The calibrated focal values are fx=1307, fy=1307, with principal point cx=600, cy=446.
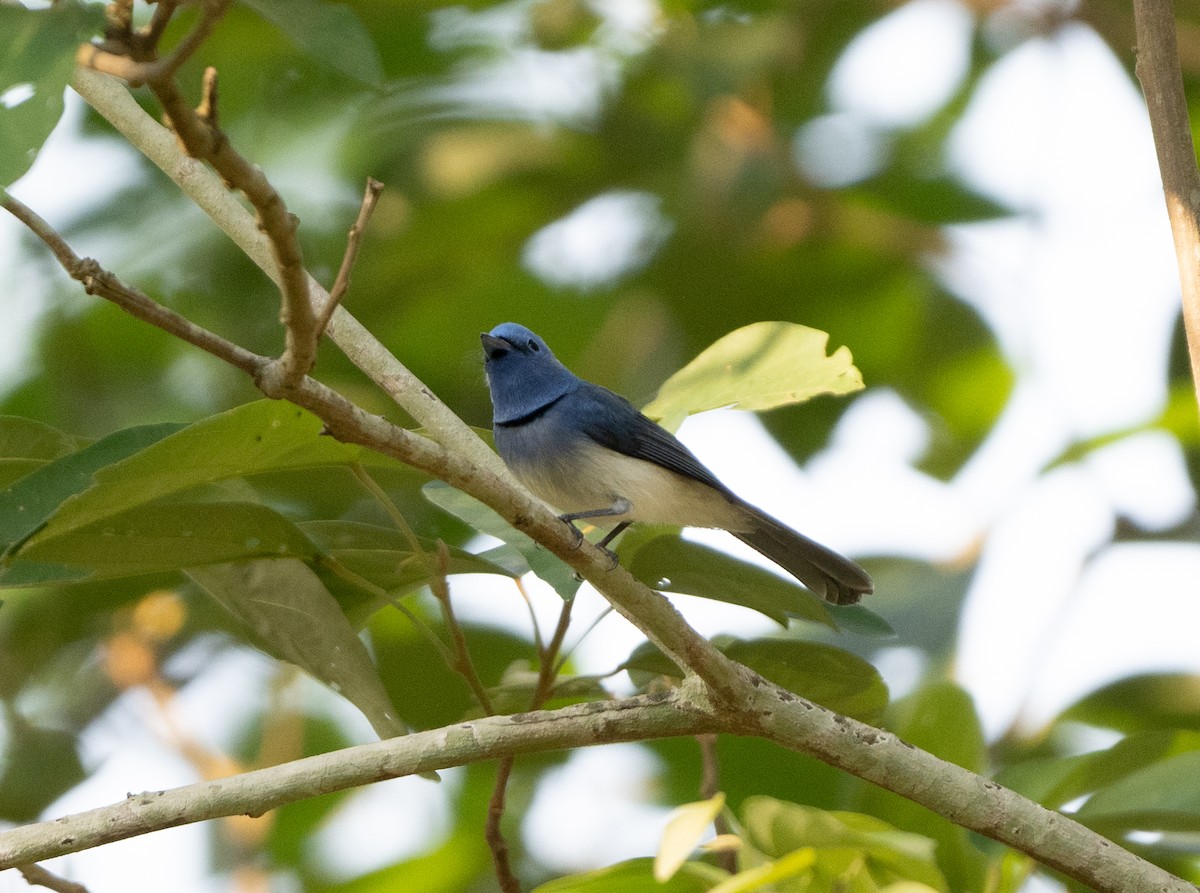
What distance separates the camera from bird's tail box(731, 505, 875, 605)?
3.54 metres

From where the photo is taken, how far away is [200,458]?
6.75 ft

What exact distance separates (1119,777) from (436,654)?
1505mm

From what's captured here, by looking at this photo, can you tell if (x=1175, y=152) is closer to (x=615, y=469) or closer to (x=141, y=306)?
(x=141, y=306)

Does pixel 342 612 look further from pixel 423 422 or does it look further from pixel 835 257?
pixel 835 257

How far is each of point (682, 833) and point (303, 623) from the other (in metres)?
1.31

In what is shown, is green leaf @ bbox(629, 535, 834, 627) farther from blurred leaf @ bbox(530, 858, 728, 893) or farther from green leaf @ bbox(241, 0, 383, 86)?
green leaf @ bbox(241, 0, 383, 86)

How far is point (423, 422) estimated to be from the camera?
2.42 m

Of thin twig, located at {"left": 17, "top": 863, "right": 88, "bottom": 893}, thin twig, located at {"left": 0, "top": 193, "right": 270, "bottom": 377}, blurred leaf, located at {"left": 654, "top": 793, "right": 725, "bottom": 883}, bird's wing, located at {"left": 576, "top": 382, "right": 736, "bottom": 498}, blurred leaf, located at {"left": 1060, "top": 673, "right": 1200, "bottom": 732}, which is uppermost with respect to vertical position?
bird's wing, located at {"left": 576, "top": 382, "right": 736, "bottom": 498}

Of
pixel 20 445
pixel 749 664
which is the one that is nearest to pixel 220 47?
pixel 20 445

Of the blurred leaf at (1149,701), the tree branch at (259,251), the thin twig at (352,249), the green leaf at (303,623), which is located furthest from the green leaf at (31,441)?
the blurred leaf at (1149,701)

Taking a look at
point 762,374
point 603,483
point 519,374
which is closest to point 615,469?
point 603,483

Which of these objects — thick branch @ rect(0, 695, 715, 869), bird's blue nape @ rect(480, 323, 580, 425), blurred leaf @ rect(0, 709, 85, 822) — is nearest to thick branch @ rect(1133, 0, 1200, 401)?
thick branch @ rect(0, 695, 715, 869)

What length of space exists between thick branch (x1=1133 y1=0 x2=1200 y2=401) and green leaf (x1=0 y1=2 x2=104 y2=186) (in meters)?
1.53

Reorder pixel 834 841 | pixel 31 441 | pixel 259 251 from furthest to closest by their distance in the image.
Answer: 1. pixel 259 251
2. pixel 31 441
3. pixel 834 841
